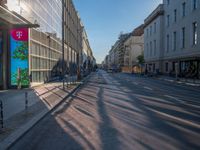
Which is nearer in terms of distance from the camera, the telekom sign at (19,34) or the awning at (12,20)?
the awning at (12,20)

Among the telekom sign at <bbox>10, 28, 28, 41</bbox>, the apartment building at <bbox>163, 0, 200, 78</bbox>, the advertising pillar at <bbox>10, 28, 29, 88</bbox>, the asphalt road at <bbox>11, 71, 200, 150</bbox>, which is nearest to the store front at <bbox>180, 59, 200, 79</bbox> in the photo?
the apartment building at <bbox>163, 0, 200, 78</bbox>

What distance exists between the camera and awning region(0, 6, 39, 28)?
685 inches

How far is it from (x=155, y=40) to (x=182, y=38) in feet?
73.8

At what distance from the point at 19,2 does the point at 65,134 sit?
54.9ft

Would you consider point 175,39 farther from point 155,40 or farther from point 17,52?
point 17,52

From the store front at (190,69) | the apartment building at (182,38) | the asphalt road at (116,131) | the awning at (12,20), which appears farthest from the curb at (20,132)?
the store front at (190,69)

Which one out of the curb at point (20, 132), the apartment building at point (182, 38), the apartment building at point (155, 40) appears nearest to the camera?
the curb at point (20, 132)

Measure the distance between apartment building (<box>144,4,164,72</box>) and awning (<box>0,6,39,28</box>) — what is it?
5000cm

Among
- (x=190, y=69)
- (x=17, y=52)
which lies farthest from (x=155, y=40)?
(x=17, y=52)

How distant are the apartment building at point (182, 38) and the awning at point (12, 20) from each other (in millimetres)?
30793

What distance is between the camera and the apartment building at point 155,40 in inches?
2874

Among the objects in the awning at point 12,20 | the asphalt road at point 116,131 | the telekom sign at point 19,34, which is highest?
the awning at point 12,20

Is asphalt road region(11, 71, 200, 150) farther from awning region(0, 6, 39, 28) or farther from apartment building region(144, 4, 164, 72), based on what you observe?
apartment building region(144, 4, 164, 72)

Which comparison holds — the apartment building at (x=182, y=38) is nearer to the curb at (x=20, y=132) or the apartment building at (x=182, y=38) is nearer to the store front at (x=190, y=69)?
the store front at (x=190, y=69)
